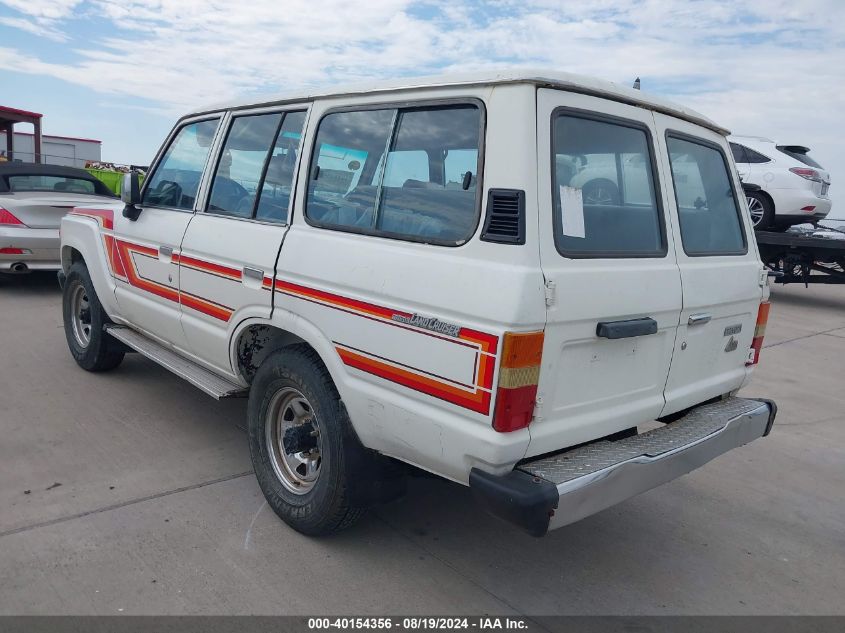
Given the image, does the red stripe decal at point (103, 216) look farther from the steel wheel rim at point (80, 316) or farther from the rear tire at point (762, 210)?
the rear tire at point (762, 210)

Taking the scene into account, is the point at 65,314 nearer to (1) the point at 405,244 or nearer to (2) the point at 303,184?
(2) the point at 303,184

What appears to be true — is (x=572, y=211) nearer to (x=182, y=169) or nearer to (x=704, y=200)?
(x=704, y=200)

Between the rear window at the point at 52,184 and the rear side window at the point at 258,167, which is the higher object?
the rear side window at the point at 258,167

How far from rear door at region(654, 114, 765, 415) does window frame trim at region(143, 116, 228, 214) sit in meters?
2.46

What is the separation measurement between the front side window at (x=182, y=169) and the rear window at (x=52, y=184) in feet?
17.0

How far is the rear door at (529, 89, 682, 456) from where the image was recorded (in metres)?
2.57

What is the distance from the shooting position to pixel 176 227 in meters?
4.12

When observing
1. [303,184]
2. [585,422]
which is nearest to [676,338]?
[585,422]

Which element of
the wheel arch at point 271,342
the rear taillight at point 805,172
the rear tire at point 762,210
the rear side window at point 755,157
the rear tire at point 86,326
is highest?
the rear side window at point 755,157

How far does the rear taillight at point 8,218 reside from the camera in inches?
317

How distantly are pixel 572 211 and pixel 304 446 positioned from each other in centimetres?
165

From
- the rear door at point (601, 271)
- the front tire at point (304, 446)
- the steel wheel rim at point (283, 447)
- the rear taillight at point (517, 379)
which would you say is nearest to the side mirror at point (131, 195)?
the front tire at point (304, 446)

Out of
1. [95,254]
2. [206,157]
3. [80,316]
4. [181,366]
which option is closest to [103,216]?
[95,254]

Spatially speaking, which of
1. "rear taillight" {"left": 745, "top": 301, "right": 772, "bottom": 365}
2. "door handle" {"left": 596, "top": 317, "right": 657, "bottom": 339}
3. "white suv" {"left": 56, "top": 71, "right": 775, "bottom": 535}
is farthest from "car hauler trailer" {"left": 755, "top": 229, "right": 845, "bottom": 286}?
"door handle" {"left": 596, "top": 317, "right": 657, "bottom": 339}
